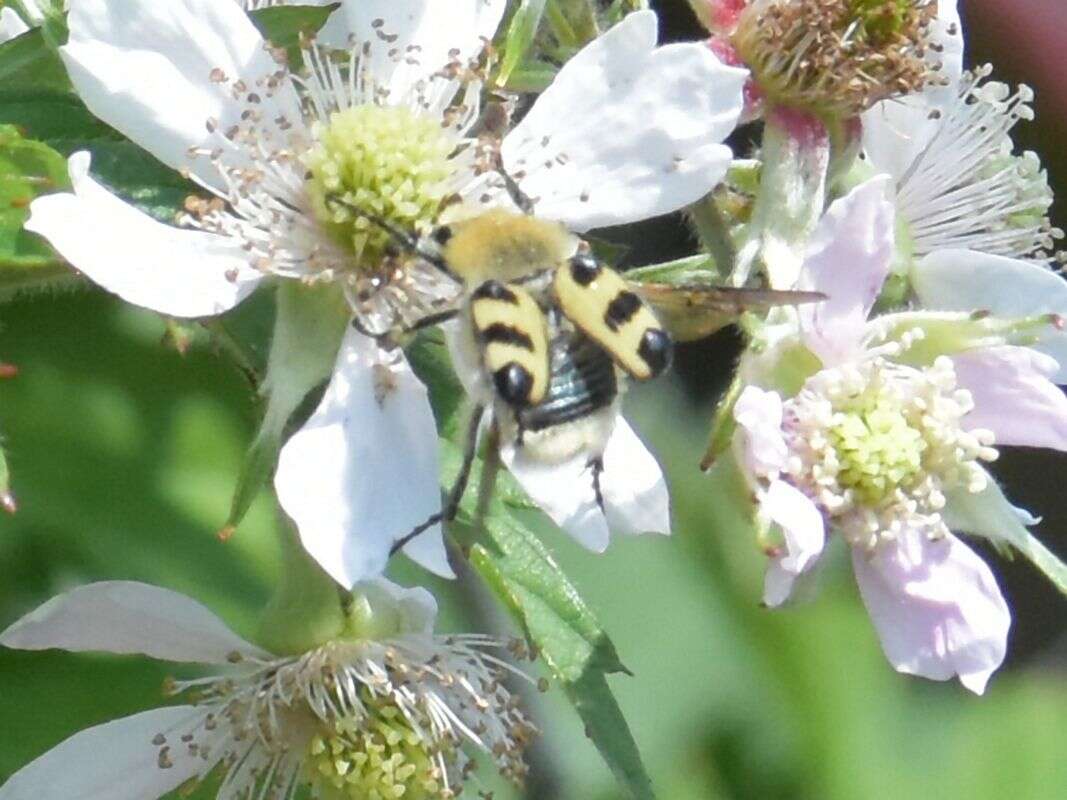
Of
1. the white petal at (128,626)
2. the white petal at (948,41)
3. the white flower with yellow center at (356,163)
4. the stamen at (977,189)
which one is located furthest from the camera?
the stamen at (977,189)

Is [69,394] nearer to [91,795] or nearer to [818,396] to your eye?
[91,795]

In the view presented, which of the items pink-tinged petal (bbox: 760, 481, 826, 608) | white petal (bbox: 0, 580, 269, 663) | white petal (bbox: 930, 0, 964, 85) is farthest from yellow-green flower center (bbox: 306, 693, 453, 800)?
white petal (bbox: 930, 0, 964, 85)

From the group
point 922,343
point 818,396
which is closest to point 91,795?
point 818,396

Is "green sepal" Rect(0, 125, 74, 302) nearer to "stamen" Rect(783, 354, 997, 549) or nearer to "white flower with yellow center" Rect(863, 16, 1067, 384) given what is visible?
"stamen" Rect(783, 354, 997, 549)

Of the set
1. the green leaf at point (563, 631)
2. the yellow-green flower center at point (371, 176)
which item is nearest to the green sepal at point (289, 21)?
the yellow-green flower center at point (371, 176)

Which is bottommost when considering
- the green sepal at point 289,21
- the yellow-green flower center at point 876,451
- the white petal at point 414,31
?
the yellow-green flower center at point 876,451

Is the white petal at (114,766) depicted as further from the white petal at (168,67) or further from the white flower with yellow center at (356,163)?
the white petal at (168,67)
